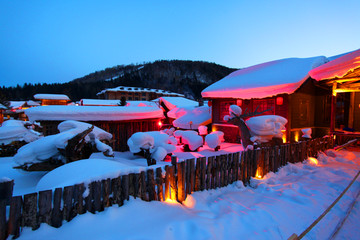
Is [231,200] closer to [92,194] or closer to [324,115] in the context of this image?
[92,194]

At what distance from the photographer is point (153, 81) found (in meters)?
96.8

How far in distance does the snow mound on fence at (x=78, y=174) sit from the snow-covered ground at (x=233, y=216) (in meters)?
0.57

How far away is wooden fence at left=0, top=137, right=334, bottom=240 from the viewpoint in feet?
8.00

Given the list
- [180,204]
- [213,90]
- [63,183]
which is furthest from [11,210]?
[213,90]

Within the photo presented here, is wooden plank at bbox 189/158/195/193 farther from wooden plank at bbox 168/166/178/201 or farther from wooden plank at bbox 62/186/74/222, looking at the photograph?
wooden plank at bbox 62/186/74/222

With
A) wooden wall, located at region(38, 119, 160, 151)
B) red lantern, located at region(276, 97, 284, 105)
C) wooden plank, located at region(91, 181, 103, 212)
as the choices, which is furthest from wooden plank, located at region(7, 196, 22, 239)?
red lantern, located at region(276, 97, 284, 105)

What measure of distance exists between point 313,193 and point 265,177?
4.29 feet

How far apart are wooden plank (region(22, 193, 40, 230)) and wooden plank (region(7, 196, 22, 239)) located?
0.06m

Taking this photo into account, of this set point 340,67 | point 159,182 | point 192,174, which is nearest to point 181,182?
point 192,174

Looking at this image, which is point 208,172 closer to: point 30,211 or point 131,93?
point 30,211

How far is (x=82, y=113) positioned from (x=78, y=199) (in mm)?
7687

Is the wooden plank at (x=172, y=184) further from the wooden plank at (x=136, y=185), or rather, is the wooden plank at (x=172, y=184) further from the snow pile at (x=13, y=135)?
the snow pile at (x=13, y=135)

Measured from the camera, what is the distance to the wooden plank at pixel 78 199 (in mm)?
2762

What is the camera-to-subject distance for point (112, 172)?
10.7ft
